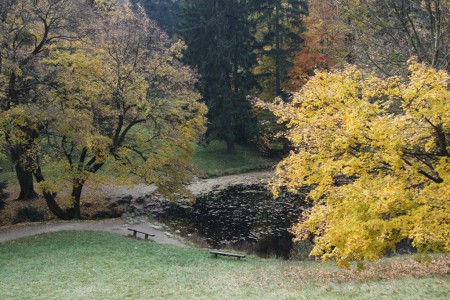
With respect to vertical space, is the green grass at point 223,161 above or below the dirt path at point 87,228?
above

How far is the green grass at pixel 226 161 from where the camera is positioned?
36125mm

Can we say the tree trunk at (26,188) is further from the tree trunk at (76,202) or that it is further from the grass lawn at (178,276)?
the grass lawn at (178,276)

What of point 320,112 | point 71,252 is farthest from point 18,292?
point 320,112

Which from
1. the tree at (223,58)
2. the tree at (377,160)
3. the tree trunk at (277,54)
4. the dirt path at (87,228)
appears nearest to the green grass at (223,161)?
the tree at (223,58)

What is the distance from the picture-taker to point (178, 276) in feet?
40.8

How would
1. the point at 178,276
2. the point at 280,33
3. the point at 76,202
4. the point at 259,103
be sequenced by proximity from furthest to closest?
the point at 280,33
the point at 76,202
the point at 178,276
the point at 259,103

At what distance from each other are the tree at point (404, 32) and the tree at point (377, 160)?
4.49 metres

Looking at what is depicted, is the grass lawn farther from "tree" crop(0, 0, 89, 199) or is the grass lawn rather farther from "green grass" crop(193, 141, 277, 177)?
"green grass" crop(193, 141, 277, 177)

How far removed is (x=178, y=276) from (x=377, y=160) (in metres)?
7.13

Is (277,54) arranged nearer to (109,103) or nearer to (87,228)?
(109,103)

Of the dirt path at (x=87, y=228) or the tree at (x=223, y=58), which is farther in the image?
the tree at (x=223, y=58)

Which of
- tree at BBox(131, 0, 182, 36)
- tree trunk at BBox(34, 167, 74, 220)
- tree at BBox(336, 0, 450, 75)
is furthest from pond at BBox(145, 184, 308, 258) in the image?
tree at BBox(131, 0, 182, 36)

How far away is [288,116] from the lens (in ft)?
32.7

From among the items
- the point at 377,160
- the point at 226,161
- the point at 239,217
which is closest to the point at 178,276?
the point at 377,160
